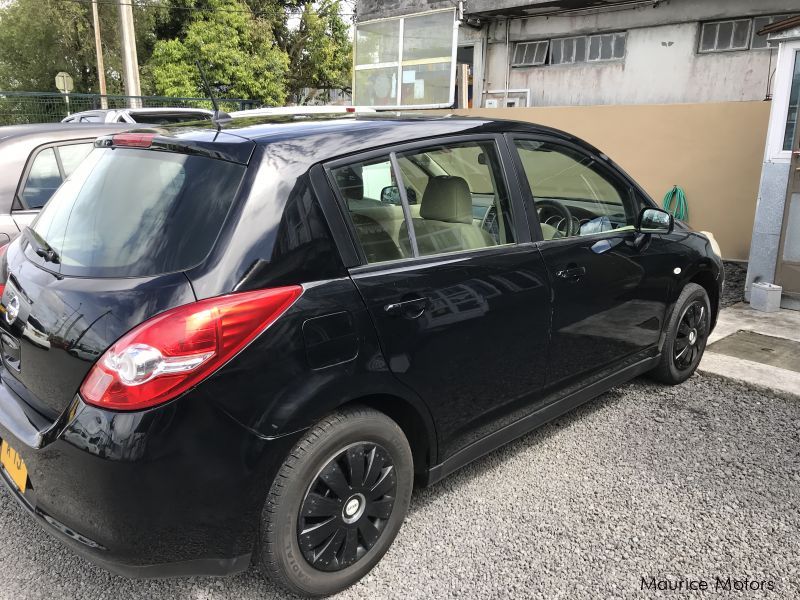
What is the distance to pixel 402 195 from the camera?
2.57 metres

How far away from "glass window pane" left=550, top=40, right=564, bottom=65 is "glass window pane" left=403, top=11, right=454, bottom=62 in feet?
8.56

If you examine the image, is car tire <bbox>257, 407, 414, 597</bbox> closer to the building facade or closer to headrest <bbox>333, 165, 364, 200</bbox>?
headrest <bbox>333, 165, 364, 200</bbox>

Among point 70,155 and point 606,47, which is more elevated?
point 606,47

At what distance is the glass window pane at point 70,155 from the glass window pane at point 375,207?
9.47 ft

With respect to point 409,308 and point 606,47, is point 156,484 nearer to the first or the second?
point 409,308

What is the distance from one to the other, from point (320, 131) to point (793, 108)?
5.13 meters

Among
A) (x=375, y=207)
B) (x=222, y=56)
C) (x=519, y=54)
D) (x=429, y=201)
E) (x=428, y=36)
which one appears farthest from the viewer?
(x=222, y=56)

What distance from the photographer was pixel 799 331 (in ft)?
17.8

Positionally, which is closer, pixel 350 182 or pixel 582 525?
pixel 350 182

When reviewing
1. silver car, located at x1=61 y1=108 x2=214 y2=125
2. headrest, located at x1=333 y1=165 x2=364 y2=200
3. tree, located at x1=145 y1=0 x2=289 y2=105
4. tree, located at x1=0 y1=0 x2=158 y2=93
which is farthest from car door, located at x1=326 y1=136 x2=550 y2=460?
tree, located at x1=0 y1=0 x2=158 y2=93

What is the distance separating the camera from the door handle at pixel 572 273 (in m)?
3.05

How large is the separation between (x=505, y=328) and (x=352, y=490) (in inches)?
37.8

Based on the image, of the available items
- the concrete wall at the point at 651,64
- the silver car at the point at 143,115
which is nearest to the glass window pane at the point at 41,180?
the silver car at the point at 143,115

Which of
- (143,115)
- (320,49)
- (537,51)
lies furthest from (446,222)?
(320,49)
